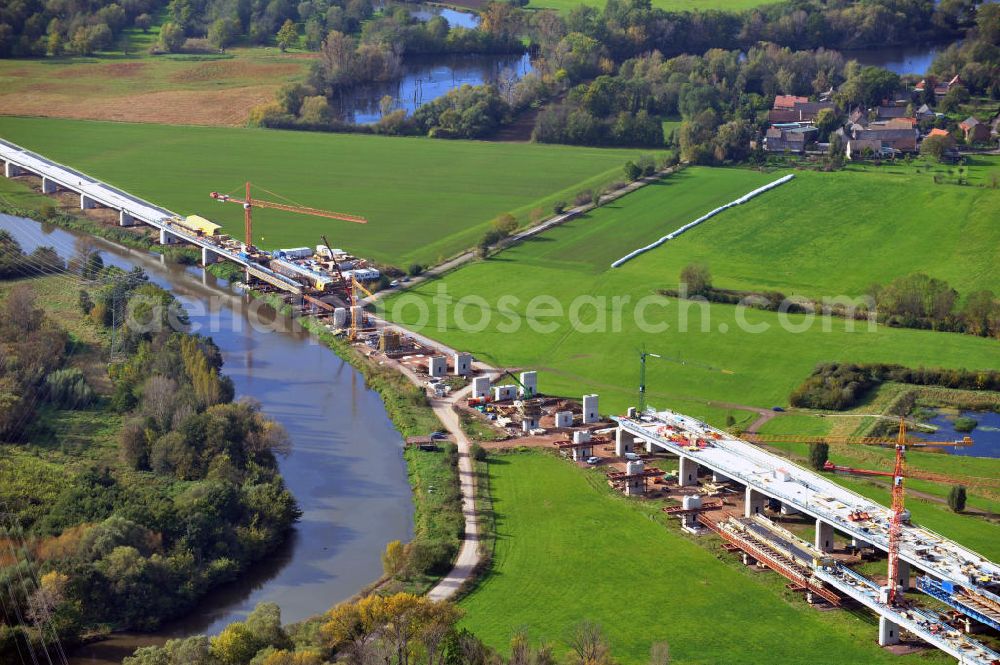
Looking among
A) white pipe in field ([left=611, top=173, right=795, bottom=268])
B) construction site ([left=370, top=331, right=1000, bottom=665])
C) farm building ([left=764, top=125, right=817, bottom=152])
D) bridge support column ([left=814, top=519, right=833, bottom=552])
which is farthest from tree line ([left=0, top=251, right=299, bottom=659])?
farm building ([left=764, top=125, right=817, bottom=152])

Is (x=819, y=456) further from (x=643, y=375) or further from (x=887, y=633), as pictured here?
(x=887, y=633)

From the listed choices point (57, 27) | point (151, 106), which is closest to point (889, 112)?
point (151, 106)

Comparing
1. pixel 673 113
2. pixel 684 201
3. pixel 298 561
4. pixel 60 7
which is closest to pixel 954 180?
pixel 684 201

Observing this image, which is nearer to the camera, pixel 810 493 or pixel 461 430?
pixel 810 493

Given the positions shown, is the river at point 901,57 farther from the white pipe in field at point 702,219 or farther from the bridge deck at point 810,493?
the bridge deck at point 810,493

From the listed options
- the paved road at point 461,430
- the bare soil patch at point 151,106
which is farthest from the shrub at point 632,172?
the bare soil patch at point 151,106

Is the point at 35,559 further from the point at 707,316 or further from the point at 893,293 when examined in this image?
the point at 893,293
